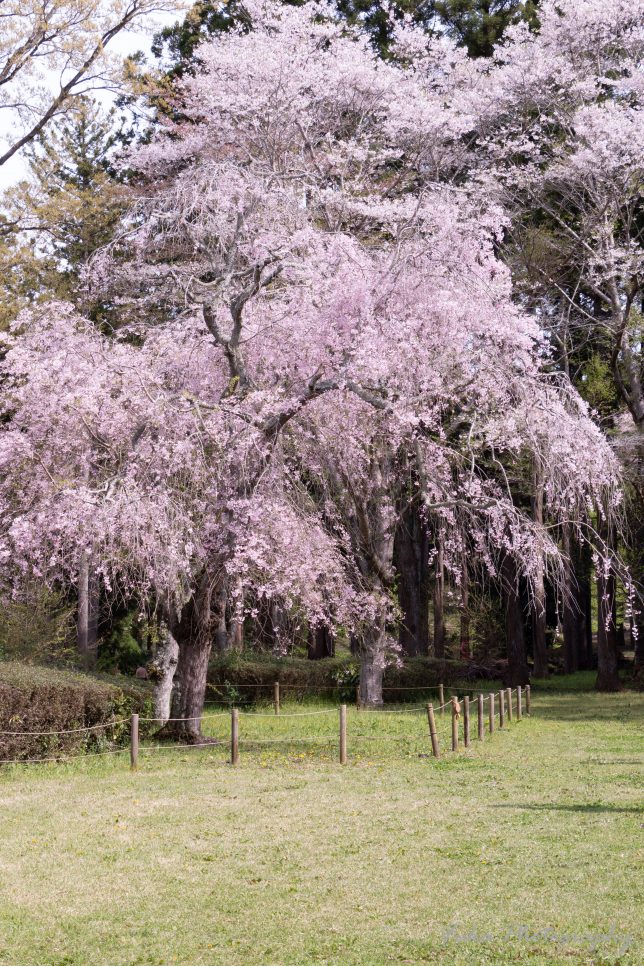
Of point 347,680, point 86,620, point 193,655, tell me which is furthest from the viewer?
point 347,680

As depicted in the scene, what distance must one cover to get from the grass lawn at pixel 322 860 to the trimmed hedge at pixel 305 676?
917cm

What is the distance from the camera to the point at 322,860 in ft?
29.6

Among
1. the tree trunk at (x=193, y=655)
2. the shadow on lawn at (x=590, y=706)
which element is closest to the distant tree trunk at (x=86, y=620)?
the tree trunk at (x=193, y=655)

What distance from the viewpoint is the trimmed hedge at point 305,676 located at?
83.4 ft

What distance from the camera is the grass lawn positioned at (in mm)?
6660

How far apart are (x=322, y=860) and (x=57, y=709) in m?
7.10

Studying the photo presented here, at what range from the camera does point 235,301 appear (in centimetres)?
1638

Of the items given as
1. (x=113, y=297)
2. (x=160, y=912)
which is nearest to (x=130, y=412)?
(x=113, y=297)

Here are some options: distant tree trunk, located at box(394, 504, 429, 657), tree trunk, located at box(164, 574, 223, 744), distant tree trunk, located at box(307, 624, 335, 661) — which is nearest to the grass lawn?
tree trunk, located at box(164, 574, 223, 744)

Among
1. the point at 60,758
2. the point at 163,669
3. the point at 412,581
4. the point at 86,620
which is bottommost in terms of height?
the point at 60,758

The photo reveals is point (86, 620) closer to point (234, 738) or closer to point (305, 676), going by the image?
point (305, 676)

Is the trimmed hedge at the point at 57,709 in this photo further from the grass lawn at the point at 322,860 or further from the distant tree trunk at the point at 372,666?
the distant tree trunk at the point at 372,666

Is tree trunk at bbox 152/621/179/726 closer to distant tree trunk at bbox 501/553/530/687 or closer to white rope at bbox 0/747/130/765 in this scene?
white rope at bbox 0/747/130/765

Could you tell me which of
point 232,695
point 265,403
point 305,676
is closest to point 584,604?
point 305,676
